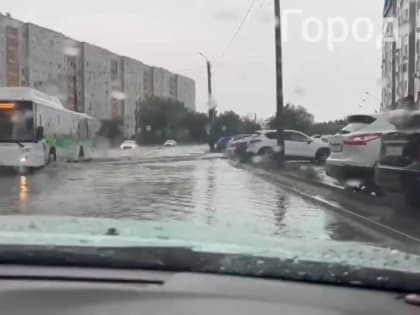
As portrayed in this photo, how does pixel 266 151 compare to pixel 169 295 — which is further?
pixel 266 151

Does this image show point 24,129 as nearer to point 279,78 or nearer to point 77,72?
point 279,78

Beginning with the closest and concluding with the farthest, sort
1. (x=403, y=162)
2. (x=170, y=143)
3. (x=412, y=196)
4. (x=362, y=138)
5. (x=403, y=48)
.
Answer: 1. (x=412, y=196)
2. (x=403, y=162)
3. (x=362, y=138)
4. (x=403, y=48)
5. (x=170, y=143)

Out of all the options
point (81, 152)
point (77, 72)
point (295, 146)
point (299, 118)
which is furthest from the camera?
point (77, 72)

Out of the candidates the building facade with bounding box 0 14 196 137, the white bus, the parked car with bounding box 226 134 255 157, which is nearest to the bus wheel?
the parked car with bounding box 226 134 255 157

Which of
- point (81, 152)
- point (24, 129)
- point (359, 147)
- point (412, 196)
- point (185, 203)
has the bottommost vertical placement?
point (185, 203)

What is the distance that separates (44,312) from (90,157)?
38.6 m

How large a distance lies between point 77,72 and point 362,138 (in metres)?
48.8

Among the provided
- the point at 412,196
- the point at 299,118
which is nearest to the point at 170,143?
the point at 299,118

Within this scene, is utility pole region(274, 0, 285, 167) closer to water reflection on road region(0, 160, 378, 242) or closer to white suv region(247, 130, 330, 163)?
white suv region(247, 130, 330, 163)

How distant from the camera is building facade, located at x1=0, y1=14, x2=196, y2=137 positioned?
52.5 meters

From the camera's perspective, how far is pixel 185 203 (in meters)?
13.5

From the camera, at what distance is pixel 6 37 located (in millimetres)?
51344

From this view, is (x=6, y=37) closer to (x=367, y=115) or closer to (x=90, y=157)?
(x=90, y=157)

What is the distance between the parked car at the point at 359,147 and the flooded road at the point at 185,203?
0.94 m
